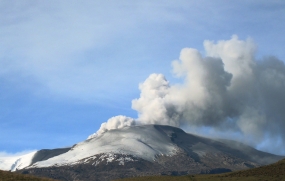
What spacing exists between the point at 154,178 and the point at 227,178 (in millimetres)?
9474

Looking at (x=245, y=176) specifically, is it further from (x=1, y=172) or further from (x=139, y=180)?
(x=1, y=172)

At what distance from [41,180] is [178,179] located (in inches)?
703

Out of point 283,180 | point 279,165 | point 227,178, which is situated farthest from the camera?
point 279,165

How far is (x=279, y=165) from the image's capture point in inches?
Result: 2645

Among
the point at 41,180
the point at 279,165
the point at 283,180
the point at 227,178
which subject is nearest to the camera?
the point at 41,180

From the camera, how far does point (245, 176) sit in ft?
207

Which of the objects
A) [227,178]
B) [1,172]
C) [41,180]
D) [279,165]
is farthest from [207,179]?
[1,172]

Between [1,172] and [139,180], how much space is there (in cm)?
1796

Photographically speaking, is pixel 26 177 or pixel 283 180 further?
pixel 283 180

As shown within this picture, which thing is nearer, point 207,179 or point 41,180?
point 41,180

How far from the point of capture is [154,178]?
64062 mm

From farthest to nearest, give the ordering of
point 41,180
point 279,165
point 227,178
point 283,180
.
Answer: point 279,165
point 227,178
point 283,180
point 41,180

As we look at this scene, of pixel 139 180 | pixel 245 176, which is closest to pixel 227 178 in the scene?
pixel 245 176

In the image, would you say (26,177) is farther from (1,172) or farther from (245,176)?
(245,176)
